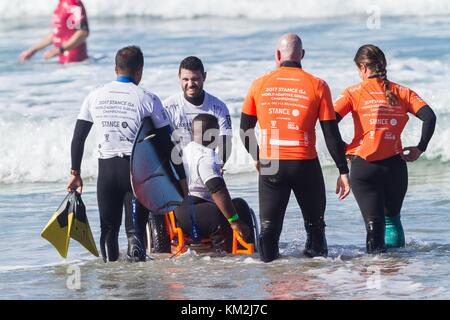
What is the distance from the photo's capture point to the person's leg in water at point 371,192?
28.0 ft

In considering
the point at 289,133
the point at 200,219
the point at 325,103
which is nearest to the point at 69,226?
the point at 200,219

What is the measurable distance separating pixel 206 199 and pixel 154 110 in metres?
0.83

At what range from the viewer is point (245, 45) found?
22.8m

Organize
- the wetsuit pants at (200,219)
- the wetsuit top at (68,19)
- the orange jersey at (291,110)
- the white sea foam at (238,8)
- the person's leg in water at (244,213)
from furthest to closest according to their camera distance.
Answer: the white sea foam at (238,8), the wetsuit top at (68,19), the person's leg in water at (244,213), the wetsuit pants at (200,219), the orange jersey at (291,110)

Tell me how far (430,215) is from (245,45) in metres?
12.4

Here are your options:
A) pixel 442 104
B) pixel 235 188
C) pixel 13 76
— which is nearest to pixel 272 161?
pixel 235 188

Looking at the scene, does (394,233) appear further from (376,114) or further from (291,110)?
(291,110)

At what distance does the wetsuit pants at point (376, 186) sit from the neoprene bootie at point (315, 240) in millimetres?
326

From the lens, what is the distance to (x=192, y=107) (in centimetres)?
902

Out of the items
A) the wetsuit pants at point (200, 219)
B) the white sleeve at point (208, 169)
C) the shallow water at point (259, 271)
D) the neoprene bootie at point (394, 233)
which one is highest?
the white sleeve at point (208, 169)

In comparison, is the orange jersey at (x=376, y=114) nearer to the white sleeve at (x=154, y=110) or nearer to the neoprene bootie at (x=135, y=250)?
the white sleeve at (x=154, y=110)

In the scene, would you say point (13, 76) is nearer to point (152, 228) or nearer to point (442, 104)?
point (442, 104)

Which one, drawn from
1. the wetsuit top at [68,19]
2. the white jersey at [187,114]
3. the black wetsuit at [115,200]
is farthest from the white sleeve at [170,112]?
the wetsuit top at [68,19]
